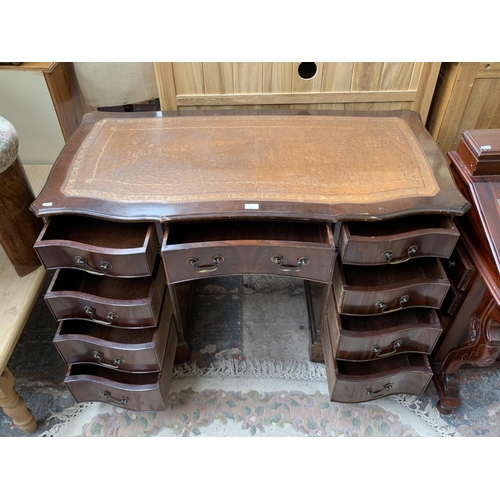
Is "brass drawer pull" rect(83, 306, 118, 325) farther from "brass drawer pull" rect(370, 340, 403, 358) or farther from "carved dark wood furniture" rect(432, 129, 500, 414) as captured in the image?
"carved dark wood furniture" rect(432, 129, 500, 414)

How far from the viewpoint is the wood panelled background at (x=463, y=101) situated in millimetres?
1297

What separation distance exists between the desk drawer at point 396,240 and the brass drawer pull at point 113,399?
2.26 feet

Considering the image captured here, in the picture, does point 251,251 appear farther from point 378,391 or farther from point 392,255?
point 378,391

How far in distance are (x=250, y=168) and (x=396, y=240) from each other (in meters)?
0.40

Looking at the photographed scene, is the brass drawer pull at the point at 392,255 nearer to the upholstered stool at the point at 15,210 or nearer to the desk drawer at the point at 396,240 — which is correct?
the desk drawer at the point at 396,240

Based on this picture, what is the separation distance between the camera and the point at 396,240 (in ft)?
3.23

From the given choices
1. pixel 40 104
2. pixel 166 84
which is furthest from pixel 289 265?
pixel 40 104

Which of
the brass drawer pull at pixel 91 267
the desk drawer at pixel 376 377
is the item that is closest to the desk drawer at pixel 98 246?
the brass drawer pull at pixel 91 267

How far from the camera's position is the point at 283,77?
136cm

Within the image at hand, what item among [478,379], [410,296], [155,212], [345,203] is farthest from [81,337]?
[478,379]

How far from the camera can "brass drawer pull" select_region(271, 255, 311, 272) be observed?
3.30 feet

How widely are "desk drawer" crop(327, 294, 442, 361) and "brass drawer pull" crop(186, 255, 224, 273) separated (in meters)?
0.35

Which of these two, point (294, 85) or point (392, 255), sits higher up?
point (294, 85)

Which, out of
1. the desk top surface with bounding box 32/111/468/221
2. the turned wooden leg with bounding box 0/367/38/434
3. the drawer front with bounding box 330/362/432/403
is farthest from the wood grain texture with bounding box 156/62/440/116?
the turned wooden leg with bounding box 0/367/38/434
